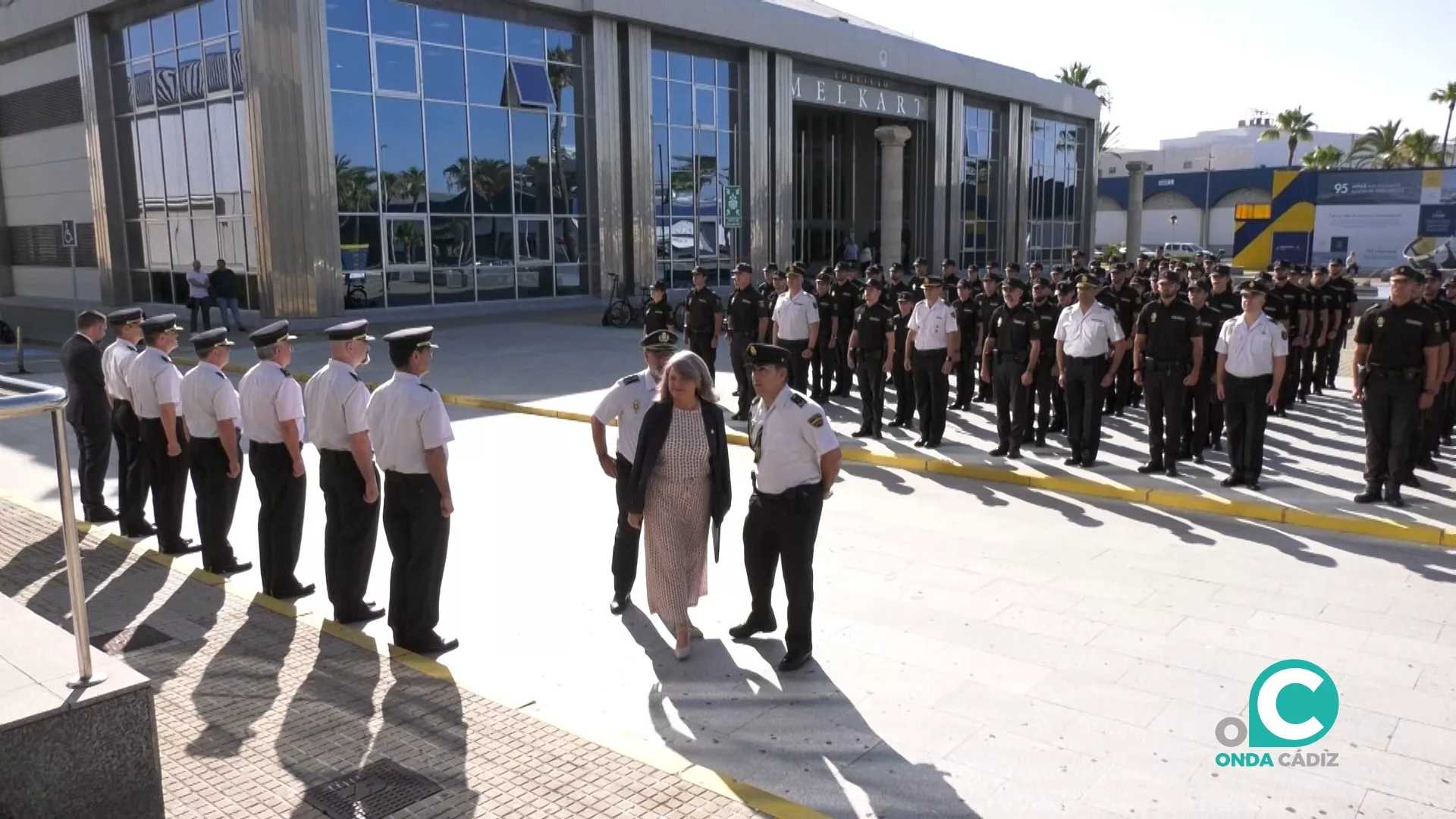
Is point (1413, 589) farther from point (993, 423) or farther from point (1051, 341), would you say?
point (993, 423)

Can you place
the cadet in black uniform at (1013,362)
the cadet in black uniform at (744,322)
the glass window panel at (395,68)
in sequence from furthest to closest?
the glass window panel at (395,68) < the cadet in black uniform at (744,322) < the cadet in black uniform at (1013,362)

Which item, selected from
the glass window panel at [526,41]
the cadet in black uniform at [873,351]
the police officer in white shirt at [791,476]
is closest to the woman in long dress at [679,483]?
the police officer in white shirt at [791,476]

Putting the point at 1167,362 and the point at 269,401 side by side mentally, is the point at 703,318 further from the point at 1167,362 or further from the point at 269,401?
the point at 269,401

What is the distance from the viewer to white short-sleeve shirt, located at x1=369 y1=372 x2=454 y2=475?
19.0ft

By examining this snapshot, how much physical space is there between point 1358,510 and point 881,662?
212 inches

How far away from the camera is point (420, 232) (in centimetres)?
2656

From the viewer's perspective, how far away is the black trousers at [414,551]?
234 inches

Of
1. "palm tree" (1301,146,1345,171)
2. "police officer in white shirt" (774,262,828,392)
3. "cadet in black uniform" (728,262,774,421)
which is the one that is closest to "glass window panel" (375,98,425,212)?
"cadet in black uniform" (728,262,774,421)

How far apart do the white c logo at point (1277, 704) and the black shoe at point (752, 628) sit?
258cm

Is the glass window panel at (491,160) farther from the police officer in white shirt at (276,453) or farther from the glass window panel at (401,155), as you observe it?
the police officer in white shirt at (276,453)

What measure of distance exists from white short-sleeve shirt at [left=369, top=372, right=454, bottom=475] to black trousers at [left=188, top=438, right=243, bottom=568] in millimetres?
1954

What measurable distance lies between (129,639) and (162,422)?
220 centimetres

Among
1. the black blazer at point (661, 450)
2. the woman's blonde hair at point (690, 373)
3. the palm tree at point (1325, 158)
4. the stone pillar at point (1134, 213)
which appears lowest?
the black blazer at point (661, 450)

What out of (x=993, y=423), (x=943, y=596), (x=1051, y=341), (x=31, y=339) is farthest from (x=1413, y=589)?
(x=31, y=339)
